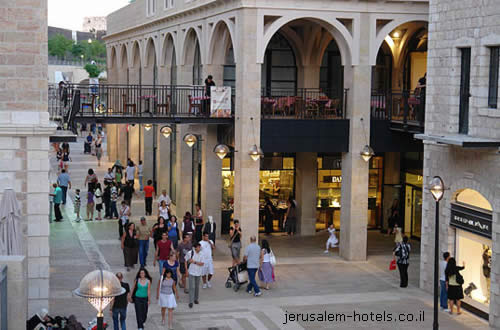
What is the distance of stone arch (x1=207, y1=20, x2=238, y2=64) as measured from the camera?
96.6ft

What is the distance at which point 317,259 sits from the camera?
89.5 feet

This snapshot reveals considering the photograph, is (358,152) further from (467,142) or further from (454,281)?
(467,142)

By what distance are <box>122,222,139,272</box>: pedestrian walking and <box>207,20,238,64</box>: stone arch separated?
8.71 meters

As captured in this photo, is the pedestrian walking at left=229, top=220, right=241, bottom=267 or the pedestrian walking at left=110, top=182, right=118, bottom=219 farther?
the pedestrian walking at left=110, top=182, right=118, bottom=219

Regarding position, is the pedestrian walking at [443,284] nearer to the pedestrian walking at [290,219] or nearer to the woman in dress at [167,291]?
the woman in dress at [167,291]

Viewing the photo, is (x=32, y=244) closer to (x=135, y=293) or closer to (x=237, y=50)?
(x=135, y=293)

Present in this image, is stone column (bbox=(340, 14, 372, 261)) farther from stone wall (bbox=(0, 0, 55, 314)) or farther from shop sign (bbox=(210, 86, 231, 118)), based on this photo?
stone wall (bbox=(0, 0, 55, 314))

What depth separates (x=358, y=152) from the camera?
1077 inches

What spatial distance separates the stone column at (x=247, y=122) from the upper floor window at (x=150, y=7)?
1512 cm

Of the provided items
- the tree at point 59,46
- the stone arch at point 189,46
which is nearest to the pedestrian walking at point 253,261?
the stone arch at point 189,46

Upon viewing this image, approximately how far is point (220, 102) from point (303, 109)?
299cm

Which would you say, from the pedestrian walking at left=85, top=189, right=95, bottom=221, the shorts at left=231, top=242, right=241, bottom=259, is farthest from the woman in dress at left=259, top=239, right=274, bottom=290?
the pedestrian walking at left=85, top=189, right=95, bottom=221

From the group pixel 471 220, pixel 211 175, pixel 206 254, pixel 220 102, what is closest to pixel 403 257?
pixel 471 220

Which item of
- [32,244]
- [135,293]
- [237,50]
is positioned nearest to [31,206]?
[32,244]
